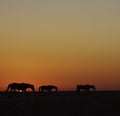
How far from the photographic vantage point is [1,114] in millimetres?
24875

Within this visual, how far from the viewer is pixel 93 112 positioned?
26.3m

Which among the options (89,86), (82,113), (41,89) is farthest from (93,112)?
(89,86)

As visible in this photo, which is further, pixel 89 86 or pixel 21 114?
pixel 89 86

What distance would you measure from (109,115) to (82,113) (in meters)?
1.73

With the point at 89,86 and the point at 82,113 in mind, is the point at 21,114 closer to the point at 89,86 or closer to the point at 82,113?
the point at 82,113

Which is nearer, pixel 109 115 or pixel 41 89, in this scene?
pixel 109 115

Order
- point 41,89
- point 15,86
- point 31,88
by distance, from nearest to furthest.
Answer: point 15,86 < point 31,88 < point 41,89

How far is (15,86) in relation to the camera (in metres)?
54.9

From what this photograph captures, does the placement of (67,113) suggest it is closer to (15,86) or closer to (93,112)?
(93,112)

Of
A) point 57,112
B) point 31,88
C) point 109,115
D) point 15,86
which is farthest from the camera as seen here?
point 31,88

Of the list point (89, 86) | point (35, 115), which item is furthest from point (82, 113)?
point (89, 86)

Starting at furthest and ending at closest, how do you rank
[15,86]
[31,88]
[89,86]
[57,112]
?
[89,86] → [31,88] → [15,86] → [57,112]

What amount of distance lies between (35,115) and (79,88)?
44.2m

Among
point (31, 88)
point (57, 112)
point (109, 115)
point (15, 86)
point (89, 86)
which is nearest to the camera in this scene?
point (109, 115)
